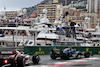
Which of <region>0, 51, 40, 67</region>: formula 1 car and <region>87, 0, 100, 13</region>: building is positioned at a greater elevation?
<region>87, 0, 100, 13</region>: building

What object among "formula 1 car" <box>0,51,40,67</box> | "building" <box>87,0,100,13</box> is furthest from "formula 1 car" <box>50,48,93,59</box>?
"building" <box>87,0,100,13</box>

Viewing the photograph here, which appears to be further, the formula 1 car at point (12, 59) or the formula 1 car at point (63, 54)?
the formula 1 car at point (63, 54)

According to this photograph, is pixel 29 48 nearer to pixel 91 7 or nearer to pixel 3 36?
pixel 3 36

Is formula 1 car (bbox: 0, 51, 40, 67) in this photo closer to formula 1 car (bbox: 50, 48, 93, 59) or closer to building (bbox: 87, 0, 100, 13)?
formula 1 car (bbox: 50, 48, 93, 59)

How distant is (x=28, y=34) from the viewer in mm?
29812

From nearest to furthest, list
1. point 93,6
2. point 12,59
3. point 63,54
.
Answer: point 12,59
point 63,54
point 93,6

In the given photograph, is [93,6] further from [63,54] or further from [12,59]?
[12,59]

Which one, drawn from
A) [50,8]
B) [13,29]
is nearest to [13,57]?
[13,29]

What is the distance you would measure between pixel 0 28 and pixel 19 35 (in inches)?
109

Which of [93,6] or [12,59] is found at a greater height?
[93,6]

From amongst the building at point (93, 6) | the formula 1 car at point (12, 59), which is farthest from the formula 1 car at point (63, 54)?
the building at point (93, 6)

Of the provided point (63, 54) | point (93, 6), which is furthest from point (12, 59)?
point (93, 6)

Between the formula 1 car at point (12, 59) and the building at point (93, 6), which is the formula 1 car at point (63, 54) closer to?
the formula 1 car at point (12, 59)

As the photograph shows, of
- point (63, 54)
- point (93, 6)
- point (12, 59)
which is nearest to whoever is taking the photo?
point (12, 59)
